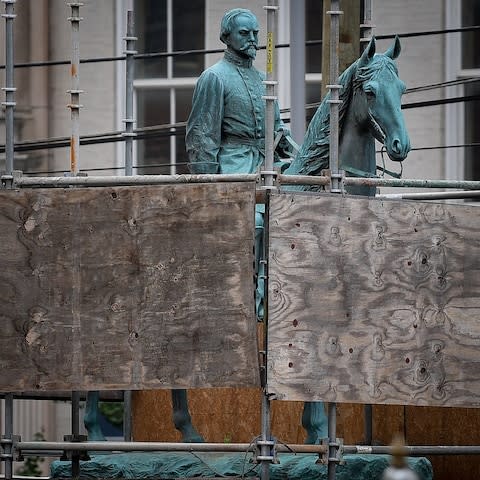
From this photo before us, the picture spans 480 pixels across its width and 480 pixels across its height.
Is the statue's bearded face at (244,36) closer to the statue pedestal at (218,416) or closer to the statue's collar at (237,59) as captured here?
the statue's collar at (237,59)

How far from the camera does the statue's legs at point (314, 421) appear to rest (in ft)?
59.6

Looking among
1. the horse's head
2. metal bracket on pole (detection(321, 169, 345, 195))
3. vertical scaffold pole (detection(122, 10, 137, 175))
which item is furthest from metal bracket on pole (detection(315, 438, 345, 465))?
vertical scaffold pole (detection(122, 10, 137, 175))

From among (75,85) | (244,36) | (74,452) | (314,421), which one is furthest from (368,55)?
(74,452)

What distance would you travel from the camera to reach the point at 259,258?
1783 cm

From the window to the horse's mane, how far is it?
466 inches

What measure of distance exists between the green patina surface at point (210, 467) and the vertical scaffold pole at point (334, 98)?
7.07 ft

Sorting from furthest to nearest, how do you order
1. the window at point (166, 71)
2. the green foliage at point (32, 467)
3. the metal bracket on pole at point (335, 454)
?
the window at point (166, 71), the green foliage at point (32, 467), the metal bracket on pole at point (335, 454)

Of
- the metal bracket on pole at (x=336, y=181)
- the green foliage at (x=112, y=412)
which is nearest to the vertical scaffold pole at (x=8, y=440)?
the metal bracket on pole at (x=336, y=181)

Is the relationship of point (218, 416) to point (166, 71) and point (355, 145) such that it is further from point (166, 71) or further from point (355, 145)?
point (166, 71)

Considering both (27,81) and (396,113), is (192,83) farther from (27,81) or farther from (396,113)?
(396,113)

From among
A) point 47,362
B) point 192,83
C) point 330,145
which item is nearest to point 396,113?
point 330,145

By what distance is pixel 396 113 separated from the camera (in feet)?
58.2

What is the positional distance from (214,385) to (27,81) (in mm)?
14633

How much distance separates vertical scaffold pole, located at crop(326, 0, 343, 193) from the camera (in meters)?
17.1
